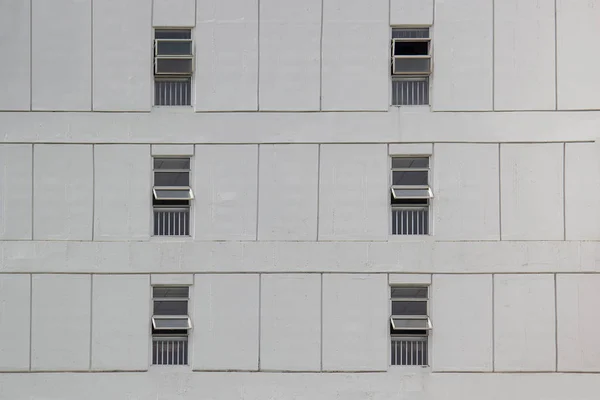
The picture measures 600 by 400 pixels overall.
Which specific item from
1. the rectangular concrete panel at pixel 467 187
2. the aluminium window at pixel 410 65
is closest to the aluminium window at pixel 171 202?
the aluminium window at pixel 410 65

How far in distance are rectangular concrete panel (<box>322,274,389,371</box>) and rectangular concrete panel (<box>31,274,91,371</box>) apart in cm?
445

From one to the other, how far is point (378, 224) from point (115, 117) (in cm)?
530

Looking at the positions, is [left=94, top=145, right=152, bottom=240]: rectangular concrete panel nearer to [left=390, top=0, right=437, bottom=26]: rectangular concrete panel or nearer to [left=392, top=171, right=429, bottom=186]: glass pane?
[left=392, top=171, right=429, bottom=186]: glass pane

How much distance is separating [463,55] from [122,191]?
687 cm

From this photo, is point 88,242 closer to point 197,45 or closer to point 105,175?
point 105,175

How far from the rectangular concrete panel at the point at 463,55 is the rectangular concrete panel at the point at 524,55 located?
0.18 m

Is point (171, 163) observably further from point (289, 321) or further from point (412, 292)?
point (412, 292)

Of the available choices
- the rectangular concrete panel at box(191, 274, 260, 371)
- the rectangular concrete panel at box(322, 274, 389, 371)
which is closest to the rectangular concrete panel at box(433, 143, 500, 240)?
the rectangular concrete panel at box(322, 274, 389, 371)

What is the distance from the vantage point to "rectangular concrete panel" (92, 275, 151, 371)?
12.0 metres

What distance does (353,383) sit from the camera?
39.1ft

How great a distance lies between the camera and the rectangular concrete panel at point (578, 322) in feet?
39.0

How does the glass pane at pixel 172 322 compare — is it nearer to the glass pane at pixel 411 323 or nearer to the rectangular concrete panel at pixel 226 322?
the rectangular concrete panel at pixel 226 322

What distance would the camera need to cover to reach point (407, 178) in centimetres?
1213

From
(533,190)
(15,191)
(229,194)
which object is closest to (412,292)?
(533,190)
